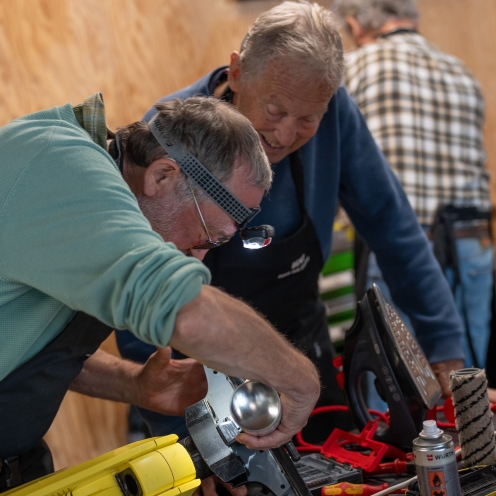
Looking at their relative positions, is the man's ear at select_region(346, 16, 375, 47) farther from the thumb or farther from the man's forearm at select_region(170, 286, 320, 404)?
the man's forearm at select_region(170, 286, 320, 404)

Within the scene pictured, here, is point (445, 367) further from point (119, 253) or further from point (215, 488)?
point (119, 253)

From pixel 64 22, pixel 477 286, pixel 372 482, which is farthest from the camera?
pixel 477 286

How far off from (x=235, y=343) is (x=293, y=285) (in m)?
0.86

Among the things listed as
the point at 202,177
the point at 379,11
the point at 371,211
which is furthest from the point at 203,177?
the point at 379,11

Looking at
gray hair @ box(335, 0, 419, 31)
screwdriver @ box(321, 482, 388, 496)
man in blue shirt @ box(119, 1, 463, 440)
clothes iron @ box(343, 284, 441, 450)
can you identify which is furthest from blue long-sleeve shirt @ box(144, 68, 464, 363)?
gray hair @ box(335, 0, 419, 31)

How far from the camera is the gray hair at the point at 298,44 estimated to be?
1.53 m

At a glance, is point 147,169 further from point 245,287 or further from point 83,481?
point 245,287

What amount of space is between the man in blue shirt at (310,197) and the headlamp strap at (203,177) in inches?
18.1

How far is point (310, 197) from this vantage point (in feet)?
5.86

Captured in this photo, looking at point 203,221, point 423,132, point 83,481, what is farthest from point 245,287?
point 423,132

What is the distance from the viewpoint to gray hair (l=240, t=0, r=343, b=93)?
1.53 meters

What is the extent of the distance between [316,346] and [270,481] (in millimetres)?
697

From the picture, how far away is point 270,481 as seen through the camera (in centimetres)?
112

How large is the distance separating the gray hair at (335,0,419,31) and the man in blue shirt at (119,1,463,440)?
105 cm
